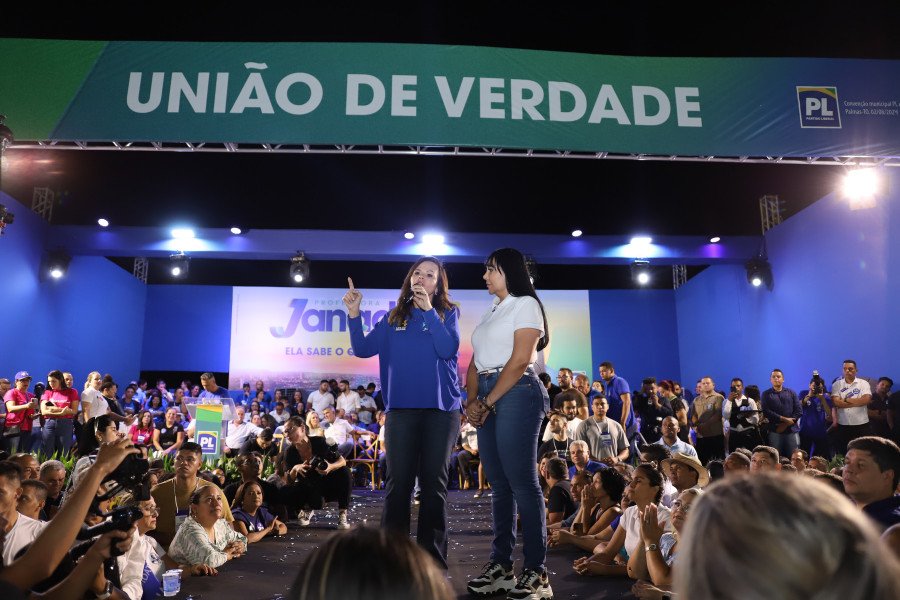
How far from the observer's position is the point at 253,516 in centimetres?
536

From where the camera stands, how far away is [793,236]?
1116 centimetres

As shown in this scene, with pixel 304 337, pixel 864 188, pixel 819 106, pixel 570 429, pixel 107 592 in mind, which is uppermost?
pixel 864 188

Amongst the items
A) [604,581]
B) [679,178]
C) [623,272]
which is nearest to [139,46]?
[604,581]

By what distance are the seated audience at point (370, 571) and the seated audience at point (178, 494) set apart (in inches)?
159

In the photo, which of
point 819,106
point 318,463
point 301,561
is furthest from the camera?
point 318,463

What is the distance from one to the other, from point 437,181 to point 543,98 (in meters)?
5.54

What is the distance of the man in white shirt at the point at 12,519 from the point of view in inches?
111

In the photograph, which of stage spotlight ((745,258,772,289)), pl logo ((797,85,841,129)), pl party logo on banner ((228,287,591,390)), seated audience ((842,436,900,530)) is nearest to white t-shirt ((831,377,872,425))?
stage spotlight ((745,258,772,289))

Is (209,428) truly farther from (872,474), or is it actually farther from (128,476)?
(872,474)

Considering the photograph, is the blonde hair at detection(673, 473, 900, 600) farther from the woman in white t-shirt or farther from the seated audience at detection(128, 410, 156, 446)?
the seated audience at detection(128, 410, 156, 446)

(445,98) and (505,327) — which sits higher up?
(445,98)

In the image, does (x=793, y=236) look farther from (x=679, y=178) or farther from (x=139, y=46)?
(x=139, y=46)

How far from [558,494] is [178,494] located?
9.90 ft

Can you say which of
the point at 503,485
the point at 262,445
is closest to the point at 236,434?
the point at 262,445
